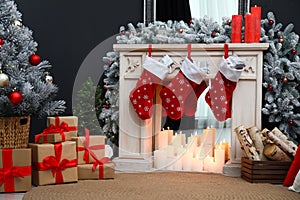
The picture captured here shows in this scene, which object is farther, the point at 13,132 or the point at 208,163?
the point at 208,163

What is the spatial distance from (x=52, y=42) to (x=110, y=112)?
96 cm

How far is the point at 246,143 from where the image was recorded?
3471 millimetres

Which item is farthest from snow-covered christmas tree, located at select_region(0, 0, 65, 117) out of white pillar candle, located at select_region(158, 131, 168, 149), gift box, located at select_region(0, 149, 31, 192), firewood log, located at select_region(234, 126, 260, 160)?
firewood log, located at select_region(234, 126, 260, 160)

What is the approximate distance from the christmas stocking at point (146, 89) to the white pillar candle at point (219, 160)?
0.62 metres

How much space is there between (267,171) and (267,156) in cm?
11

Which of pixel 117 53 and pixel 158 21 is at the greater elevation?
pixel 158 21

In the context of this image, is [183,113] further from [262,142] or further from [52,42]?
[52,42]

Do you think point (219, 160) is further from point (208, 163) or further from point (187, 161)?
point (187, 161)

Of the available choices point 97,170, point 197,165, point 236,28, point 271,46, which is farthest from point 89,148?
point 271,46

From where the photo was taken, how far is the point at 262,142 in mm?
3529

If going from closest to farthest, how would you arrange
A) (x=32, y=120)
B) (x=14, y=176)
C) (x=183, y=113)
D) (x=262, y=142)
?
(x=14, y=176) → (x=262, y=142) → (x=183, y=113) → (x=32, y=120)

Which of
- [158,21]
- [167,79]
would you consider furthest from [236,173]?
[158,21]

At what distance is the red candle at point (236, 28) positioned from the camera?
12.1 ft

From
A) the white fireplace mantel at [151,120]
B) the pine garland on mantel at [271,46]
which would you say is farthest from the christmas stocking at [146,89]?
the pine garland on mantel at [271,46]
